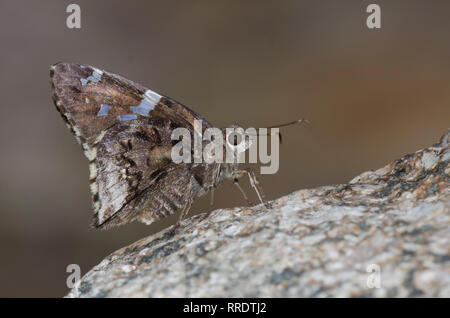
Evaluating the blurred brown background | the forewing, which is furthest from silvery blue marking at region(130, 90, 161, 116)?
the blurred brown background

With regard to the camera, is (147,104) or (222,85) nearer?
(147,104)

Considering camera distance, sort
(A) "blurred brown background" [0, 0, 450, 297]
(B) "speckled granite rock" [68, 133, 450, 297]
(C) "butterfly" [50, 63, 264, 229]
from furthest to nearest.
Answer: (A) "blurred brown background" [0, 0, 450, 297] < (C) "butterfly" [50, 63, 264, 229] < (B) "speckled granite rock" [68, 133, 450, 297]

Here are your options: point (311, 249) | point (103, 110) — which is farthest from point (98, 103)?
point (311, 249)

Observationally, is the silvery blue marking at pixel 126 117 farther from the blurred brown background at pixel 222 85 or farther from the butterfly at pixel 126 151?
the blurred brown background at pixel 222 85

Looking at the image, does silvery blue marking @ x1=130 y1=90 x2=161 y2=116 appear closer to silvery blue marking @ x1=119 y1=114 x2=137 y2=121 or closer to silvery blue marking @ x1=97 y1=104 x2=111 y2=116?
silvery blue marking @ x1=119 y1=114 x2=137 y2=121

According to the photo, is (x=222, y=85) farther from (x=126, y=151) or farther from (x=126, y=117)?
(x=126, y=151)

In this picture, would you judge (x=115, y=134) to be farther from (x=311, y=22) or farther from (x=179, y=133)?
(x=311, y=22)

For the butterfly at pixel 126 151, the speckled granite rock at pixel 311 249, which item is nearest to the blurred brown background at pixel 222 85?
the butterfly at pixel 126 151
